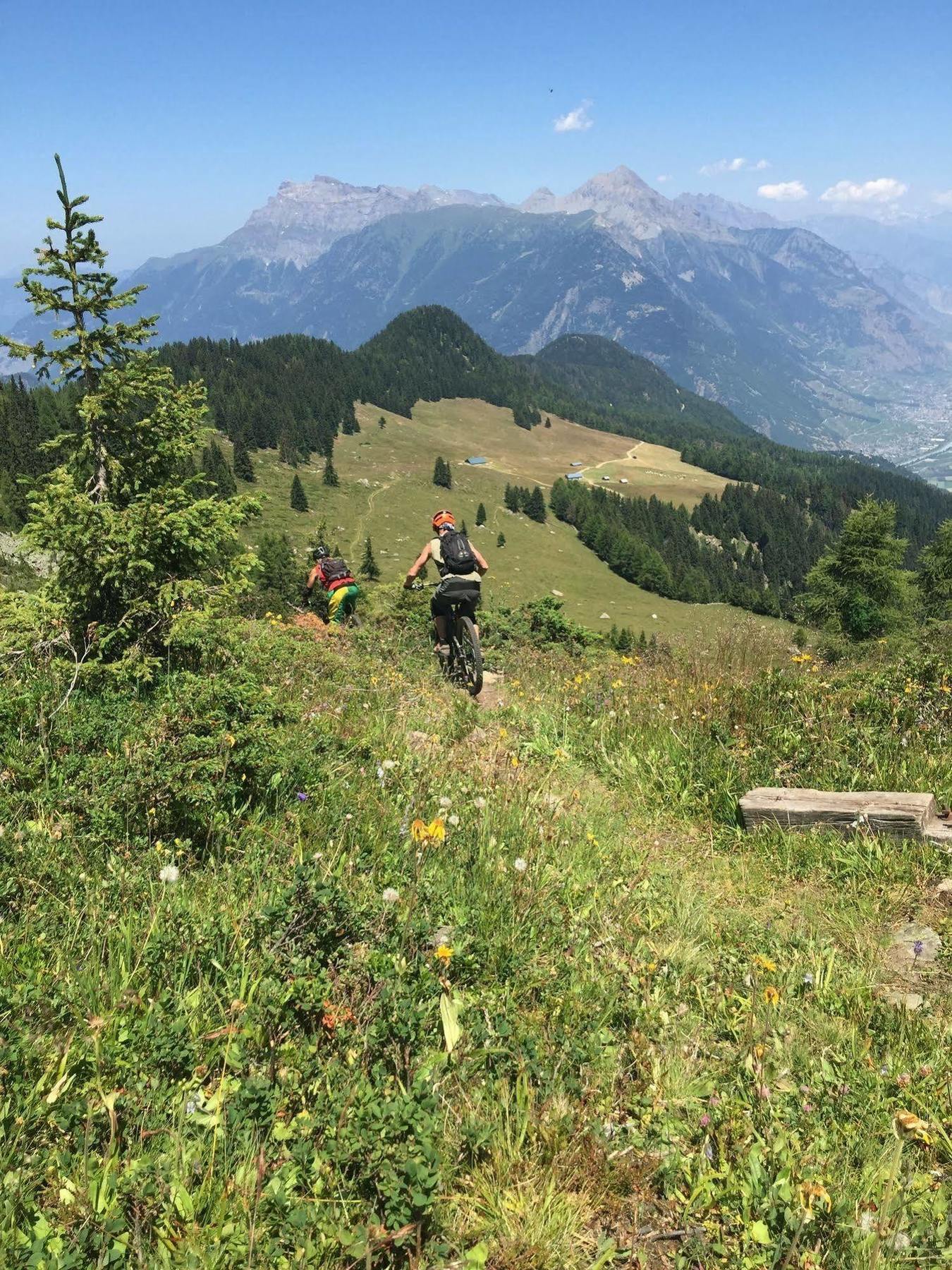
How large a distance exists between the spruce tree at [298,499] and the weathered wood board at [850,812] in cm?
11492

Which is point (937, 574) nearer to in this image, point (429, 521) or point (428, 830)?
point (428, 830)

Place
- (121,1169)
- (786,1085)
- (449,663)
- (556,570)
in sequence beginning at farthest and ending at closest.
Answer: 1. (556,570)
2. (449,663)
3. (786,1085)
4. (121,1169)

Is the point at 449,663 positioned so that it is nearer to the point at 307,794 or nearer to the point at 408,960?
the point at 307,794

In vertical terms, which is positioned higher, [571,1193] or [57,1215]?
[57,1215]

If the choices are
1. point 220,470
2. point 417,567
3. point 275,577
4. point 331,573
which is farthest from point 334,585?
point 220,470

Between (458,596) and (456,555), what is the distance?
0.59 metres

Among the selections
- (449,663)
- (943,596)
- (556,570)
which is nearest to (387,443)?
(556,570)

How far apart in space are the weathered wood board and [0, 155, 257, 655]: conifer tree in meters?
5.24

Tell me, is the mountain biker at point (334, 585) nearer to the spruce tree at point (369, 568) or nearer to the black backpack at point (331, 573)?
the black backpack at point (331, 573)

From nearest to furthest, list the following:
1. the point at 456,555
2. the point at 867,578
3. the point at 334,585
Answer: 1. the point at 456,555
2. the point at 334,585
3. the point at 867,578

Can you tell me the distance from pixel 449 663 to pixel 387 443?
549ft

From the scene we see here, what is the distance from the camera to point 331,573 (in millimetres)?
13289

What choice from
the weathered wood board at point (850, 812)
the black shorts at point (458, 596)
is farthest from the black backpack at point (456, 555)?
the weathered wood board at point (850, 812)

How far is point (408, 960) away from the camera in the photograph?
295 centimetres
